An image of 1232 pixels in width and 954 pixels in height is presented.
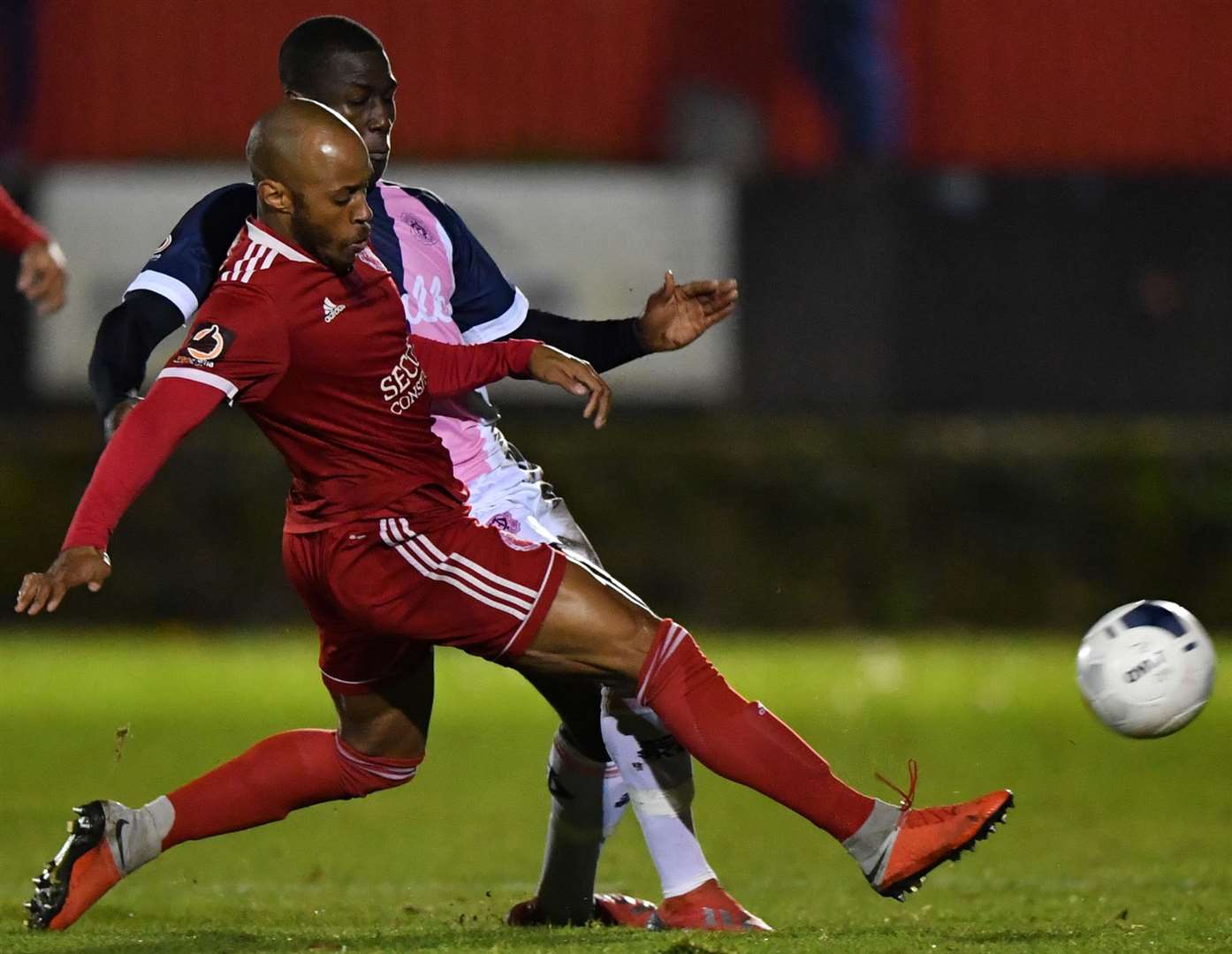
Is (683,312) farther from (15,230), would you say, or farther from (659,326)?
(15,230)

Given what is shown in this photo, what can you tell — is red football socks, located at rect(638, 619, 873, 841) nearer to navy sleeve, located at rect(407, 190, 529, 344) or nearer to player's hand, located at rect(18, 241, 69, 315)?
navy sleeve, located at rect(407, 190, 529, 344)

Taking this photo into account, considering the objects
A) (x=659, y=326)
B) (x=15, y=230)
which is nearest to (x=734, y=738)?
(x=659, y=326)

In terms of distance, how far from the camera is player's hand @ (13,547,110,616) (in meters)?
4.15

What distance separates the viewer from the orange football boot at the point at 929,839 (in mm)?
4703

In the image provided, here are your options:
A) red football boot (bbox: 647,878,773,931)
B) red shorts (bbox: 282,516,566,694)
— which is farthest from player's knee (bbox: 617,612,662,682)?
red football boot (bbox: 647,878,773,931)

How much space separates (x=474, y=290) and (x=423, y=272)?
0.21 metres

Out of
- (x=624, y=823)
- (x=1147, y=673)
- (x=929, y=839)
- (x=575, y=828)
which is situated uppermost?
(x=1147, y=673)

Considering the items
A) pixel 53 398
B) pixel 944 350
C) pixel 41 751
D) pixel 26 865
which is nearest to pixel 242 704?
pixel 41 751

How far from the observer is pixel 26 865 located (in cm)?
655

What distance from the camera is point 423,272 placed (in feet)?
17.5

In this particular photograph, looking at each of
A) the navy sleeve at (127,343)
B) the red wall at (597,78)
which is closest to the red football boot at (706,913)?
the navy sleeve at (127,343)

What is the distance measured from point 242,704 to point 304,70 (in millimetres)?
5814

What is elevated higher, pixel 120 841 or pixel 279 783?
pixel 279 783

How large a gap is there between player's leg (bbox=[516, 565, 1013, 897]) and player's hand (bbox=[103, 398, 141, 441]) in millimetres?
1067
